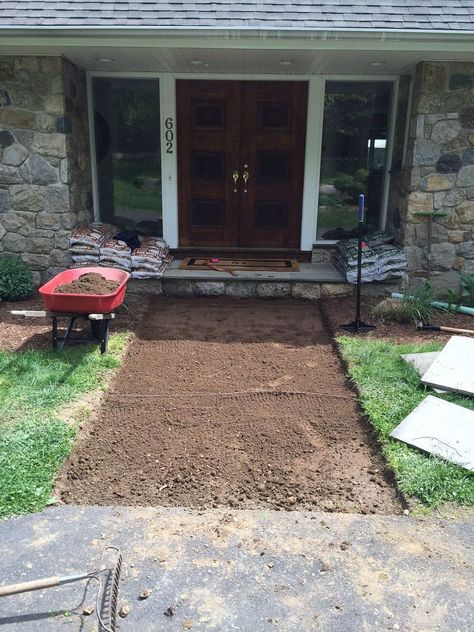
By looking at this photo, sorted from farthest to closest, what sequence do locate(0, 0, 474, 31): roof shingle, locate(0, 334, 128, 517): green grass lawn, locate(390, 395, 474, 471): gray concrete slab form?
locate(0, 0, 474, 31): roof shingle, locate(390, 395, 474, 471): gray concrete slab, locate(0, 334, 128, 517): green grass lawn

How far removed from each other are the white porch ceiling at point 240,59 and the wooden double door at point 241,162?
309 millimetres

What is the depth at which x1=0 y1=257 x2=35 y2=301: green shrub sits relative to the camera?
6379 mm

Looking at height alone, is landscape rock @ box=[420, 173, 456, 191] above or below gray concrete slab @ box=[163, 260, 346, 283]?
above

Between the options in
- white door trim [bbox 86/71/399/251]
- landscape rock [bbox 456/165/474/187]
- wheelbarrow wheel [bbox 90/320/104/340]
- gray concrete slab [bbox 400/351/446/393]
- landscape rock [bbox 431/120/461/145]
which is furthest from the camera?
white door trim [bbox 86/71/399/251]

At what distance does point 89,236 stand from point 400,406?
4274 mm

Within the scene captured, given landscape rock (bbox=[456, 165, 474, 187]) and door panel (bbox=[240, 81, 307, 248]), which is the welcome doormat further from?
landscape rock (bbox=[456, 165, 474, 187])

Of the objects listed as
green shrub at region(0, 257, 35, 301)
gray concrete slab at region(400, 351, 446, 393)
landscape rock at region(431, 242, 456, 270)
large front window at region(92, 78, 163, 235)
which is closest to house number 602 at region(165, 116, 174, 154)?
large front window at region(92, 78, 163, 235)

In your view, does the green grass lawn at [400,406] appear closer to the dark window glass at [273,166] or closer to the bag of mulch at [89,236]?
the dark window glass at [273,166]

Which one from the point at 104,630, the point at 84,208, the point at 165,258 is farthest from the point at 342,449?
the point at 84,208

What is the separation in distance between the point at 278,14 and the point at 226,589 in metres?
5.26

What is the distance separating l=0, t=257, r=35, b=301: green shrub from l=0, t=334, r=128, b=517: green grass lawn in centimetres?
172

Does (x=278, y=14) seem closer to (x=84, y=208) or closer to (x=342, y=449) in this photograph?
(x=84, y=208)

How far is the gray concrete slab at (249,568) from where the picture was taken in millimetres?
2307

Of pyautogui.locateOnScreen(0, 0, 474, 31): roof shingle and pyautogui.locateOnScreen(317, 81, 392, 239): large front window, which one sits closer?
pyautogui.locateOnScreen(0, 0, 474, 31): roof shingle
